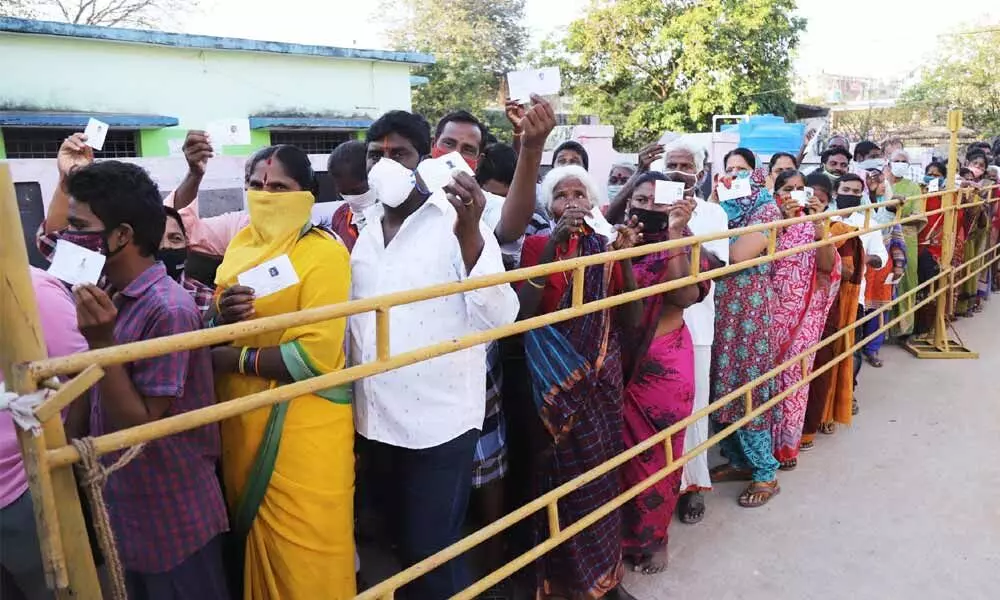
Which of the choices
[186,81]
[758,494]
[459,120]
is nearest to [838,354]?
[758,494]

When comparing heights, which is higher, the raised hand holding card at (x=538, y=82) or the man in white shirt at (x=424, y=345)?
the raised hand holding card at (x=538, y=82)

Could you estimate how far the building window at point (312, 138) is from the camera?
14.0 m

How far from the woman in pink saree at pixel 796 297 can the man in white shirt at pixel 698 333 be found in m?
0.50

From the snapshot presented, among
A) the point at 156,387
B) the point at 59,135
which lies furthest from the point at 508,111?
the point at 59,135

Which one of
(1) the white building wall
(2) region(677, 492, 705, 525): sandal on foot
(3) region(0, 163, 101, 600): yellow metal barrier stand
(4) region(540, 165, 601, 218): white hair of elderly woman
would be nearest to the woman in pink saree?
(2) region(677, 492, 705, 525): sandal on foot

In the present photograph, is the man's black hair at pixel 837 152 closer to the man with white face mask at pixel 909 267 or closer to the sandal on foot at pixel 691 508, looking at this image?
the man with white face mask at pixel 909 267

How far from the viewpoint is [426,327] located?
6.66 feet

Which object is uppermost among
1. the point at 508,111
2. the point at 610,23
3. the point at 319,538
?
the point at 610,23

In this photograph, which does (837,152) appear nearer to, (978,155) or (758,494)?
(758,494)

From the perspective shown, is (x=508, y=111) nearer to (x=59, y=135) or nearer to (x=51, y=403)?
(x=51, y=403)

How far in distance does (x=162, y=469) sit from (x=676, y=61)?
2353 cm

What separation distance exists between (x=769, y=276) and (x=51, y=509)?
3116 mm

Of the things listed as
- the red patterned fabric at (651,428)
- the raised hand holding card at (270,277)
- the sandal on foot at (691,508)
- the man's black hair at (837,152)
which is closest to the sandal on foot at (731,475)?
the sandal on foot at (691,508)

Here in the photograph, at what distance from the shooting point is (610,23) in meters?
23.4
